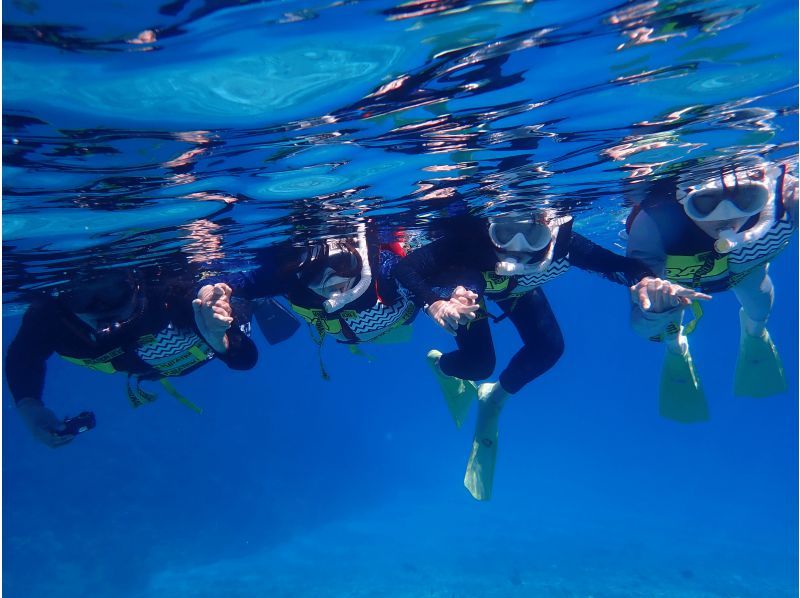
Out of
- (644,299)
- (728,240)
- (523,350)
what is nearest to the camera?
(644,299)

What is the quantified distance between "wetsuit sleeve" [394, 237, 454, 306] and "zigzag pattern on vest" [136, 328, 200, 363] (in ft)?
10.6

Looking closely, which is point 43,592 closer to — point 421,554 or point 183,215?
point 421,554

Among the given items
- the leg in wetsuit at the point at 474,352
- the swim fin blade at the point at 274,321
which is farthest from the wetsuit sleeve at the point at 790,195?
the swim fin blade at the point at 274,321

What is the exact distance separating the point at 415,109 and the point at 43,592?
25.9 meters

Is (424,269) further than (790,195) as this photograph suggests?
No

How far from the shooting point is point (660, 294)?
6086 millimetres

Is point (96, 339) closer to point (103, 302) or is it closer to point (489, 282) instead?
point (103, 302)

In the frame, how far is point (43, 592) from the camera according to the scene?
22.0 metres

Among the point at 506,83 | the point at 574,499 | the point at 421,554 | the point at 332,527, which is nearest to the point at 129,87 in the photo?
the point at 506,83

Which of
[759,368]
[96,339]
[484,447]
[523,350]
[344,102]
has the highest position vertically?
[344,102]

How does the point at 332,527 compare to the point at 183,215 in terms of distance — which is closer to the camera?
the point at 183,215

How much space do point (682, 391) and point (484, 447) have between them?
3632 mm

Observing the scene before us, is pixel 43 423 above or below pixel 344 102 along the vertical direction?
below

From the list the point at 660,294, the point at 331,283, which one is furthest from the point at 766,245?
the point at 331,283
